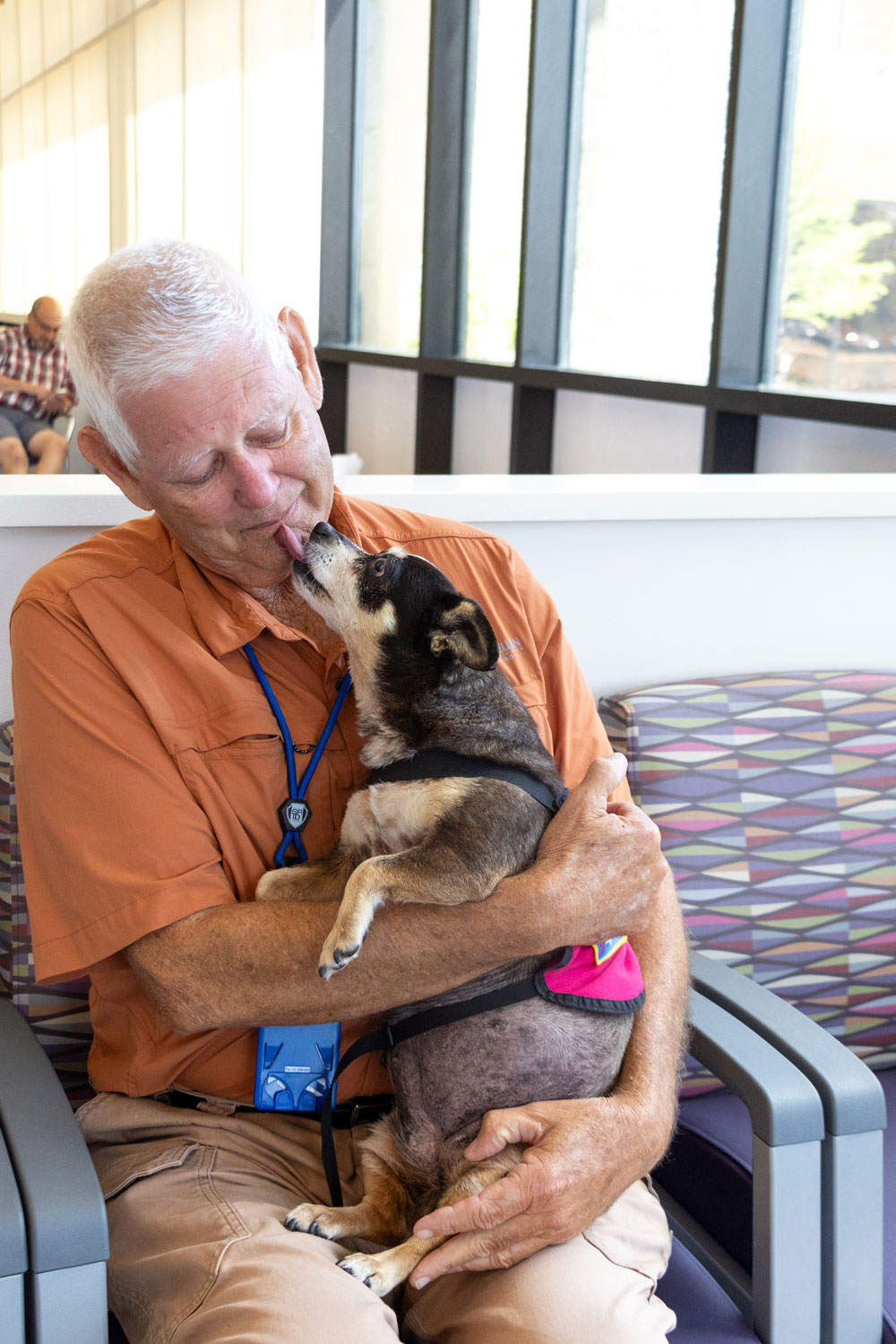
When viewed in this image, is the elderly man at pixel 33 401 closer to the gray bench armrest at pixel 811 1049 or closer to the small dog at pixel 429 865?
the small dog at pixel 429 865

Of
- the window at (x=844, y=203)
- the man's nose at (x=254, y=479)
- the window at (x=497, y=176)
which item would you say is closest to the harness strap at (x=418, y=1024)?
the man's nose at (x=254, y=479)

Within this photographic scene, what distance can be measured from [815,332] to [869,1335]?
127 inches

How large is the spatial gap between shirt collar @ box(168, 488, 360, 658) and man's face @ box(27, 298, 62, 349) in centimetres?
660

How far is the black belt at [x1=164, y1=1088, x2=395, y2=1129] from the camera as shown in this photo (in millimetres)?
1472

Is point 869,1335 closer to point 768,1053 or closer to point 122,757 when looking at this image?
point 768,1053

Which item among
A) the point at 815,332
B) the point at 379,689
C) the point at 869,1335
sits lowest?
the point at 869,1335

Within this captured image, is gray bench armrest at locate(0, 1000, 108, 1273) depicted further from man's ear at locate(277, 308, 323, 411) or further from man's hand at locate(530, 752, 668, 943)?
man's ear at locate(277, 308, 323, 411)

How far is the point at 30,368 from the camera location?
7.55 metres

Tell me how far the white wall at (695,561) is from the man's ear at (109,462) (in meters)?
0.38

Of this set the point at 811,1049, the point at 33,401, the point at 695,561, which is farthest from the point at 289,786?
the point at 33,401

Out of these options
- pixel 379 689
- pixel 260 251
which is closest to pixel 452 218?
pixel 260 251

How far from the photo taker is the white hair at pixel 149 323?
141cm

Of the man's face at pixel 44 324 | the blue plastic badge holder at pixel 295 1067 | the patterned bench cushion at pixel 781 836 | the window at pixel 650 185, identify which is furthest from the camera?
the man's face at pixel 44 324

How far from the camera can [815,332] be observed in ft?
13.1
